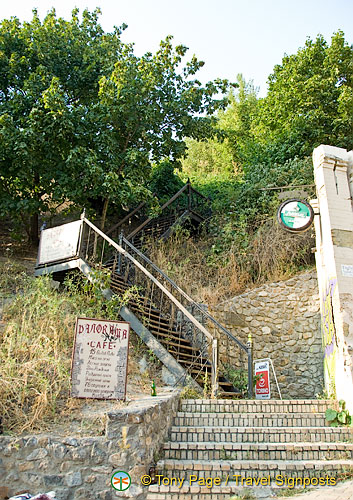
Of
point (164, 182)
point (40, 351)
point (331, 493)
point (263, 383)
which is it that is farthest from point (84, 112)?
point (331, 493)

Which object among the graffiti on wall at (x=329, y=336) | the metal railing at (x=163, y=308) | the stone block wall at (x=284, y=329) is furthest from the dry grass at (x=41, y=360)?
the graffiti on wall at (x=329, y=336)

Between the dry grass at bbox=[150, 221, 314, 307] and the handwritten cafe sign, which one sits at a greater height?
the dry grass at bbox=[150, 221, 314, 307]

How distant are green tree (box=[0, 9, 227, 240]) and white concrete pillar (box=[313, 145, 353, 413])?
4897mm

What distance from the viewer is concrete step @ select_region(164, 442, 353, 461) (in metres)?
5.32

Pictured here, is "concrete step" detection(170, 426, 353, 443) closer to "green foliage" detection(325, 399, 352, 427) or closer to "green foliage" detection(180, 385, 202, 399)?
"green foliage" detection(325, 399, 352, 427)

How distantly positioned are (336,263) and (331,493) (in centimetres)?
356

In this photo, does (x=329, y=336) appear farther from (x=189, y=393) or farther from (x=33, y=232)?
(x=33, y=232)

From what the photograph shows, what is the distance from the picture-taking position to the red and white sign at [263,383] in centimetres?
770

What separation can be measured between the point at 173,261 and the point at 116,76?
4.85 meters

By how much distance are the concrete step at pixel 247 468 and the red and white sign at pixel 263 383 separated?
249 cm

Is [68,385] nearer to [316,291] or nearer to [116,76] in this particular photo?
[316,291]

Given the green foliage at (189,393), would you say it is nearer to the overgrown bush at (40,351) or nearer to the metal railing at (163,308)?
the metal railing at (163,308)

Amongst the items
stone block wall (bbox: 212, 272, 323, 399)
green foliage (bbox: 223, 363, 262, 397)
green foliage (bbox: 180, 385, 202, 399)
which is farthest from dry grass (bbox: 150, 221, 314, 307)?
green foliage (bbox: 180, 385, 202, 399)

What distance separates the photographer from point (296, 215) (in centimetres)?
807
